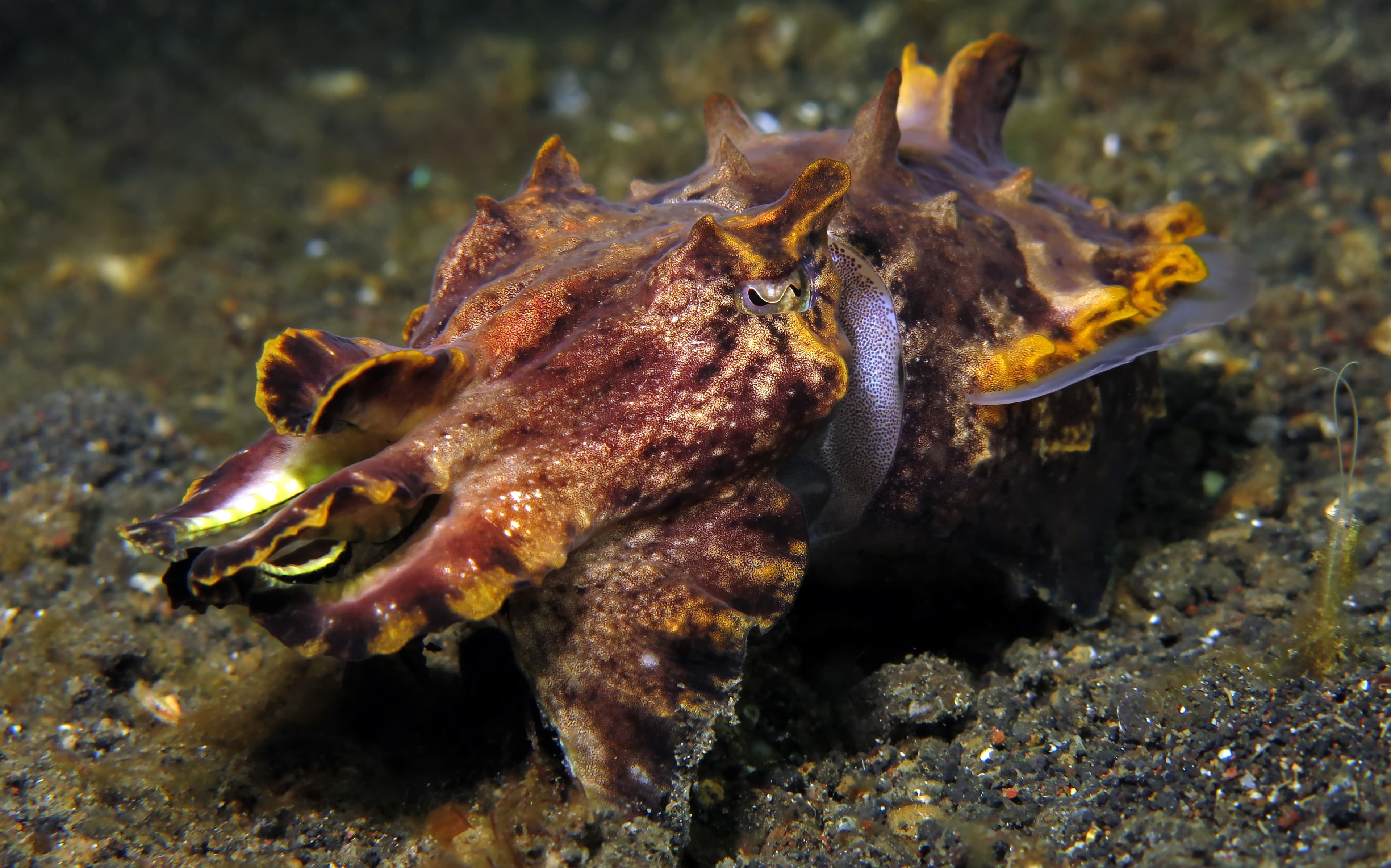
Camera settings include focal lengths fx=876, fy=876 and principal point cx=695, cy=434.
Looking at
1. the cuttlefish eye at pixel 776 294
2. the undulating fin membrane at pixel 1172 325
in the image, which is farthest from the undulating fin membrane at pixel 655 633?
the undulating fin membrane at pixel 1172 325

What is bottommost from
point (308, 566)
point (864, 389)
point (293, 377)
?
point (308, 566)

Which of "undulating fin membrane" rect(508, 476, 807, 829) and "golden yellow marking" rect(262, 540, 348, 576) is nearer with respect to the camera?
"golden yellow marking" rect(262, 540, 348, 576)

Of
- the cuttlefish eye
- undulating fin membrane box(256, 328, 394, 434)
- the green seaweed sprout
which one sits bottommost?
undulating fin membrane box(256, 328, 394, 434)

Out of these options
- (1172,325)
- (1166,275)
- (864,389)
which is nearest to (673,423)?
(864,389)

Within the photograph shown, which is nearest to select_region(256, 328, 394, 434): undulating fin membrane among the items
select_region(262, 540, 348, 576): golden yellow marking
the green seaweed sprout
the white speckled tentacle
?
select_region(262, 540, 348, 576): golden yellow marking

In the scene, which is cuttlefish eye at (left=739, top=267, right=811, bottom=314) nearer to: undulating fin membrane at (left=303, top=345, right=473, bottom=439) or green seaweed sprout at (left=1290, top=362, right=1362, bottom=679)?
undulating fin membrane at (left=303, top=345, right=473, bottom=439)

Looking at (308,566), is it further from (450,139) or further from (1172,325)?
(450,139)
